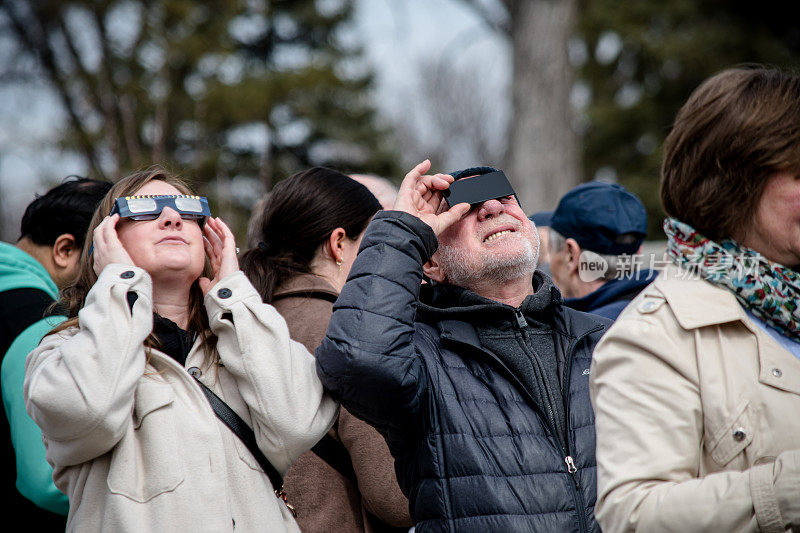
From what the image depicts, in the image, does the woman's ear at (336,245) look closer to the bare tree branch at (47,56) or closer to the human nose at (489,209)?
the human nose at (489,209)

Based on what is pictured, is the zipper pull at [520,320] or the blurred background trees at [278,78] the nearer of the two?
the zipper pull at [520,320]

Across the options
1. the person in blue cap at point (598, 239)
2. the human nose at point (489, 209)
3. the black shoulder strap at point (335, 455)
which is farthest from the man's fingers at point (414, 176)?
the person in blue cap at point (598, 239)

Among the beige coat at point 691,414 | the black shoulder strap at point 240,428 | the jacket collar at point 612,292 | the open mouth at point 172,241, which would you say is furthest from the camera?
the jacket collar at point 612,292

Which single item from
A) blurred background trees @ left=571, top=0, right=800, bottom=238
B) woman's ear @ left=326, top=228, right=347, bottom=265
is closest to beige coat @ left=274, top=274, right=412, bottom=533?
woman's ear @ left=326, top=228, right=347, bottom=265

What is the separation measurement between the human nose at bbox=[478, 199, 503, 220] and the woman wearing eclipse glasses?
0.76 metres

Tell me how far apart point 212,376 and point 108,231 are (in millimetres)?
576

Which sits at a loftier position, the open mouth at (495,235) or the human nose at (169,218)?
the human nose at (169,218)

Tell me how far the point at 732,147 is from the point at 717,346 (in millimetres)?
487

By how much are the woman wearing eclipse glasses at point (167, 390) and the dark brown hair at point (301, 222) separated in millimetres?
596

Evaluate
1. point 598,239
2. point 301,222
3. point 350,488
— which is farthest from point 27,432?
point 598,239

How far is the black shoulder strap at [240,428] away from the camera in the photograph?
2.35 m

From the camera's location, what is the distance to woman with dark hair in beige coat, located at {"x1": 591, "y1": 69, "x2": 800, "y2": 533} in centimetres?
165

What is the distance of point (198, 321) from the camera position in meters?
2.63

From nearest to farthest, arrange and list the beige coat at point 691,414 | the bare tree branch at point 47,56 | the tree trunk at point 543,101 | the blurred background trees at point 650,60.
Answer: the beige coat at point 691,414 → the tree trunk at point 543,101 → the blurred background trees at point 650,60 → the bare tree branch at point 47,56
